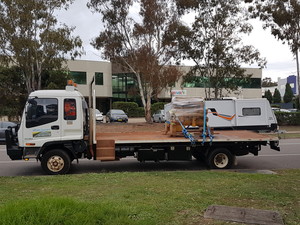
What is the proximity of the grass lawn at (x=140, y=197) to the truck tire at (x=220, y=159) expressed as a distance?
1.53 metres

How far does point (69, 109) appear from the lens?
29.7ft

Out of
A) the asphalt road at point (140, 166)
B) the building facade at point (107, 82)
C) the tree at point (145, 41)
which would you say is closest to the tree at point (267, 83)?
the building facade at point (107, 82)

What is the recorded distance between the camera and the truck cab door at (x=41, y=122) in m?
8.87

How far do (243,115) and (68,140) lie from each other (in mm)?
14662

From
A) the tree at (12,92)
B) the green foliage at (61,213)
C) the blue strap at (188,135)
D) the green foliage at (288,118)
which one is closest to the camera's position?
the green foliage at (61,213)

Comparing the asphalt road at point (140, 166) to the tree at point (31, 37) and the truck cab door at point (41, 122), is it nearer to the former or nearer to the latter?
the truck cab door at point (41, 122)

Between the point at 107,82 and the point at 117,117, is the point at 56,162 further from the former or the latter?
the point at 107,82

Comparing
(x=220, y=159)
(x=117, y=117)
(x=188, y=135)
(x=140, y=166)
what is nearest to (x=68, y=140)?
(x=140, y=166)

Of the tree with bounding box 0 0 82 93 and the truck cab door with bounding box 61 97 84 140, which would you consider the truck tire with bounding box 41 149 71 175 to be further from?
the tree with bounding box 0 0 82 93

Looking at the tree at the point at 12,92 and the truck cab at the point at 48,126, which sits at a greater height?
the tree at the point at 12,92

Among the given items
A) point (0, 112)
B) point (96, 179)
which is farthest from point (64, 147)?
point (0, 112)

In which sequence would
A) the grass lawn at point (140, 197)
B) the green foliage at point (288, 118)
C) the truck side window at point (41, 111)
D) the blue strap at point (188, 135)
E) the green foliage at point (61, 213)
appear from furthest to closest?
the green foliage at point (288, 118)
the blue strap at point (188, 135)
the truck side window at point (41, 111)
the grass lawn at point (140, 197)
the green foliage at point (61, 213)

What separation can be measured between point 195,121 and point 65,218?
6281mm

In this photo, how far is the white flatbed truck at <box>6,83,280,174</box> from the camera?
29.2 feet
